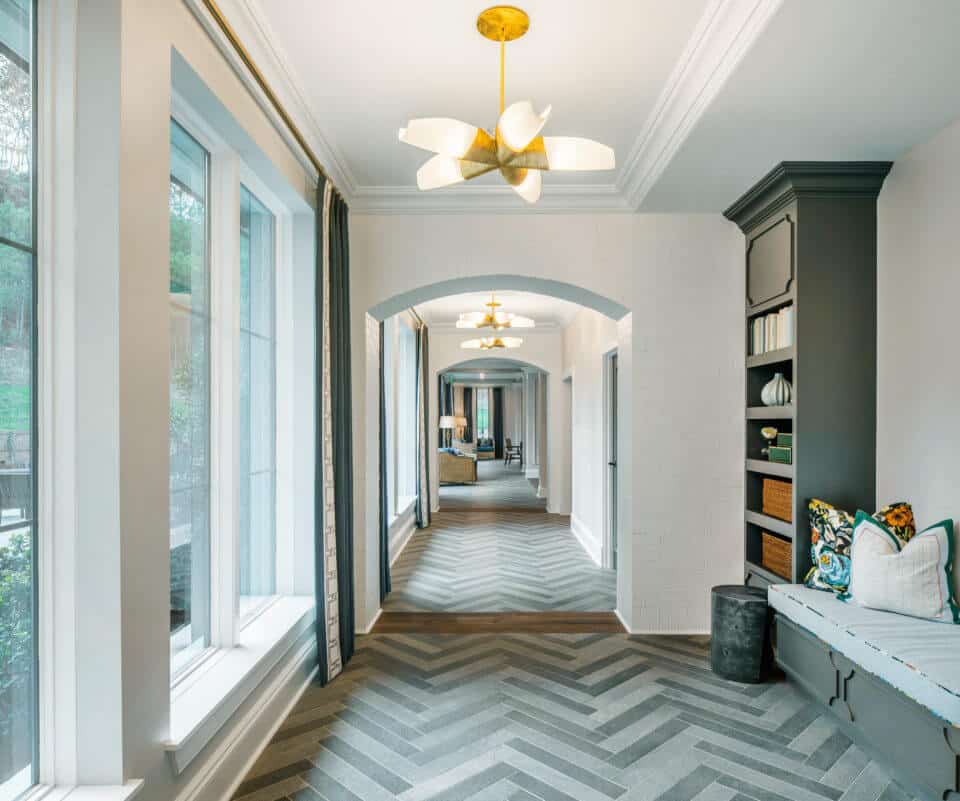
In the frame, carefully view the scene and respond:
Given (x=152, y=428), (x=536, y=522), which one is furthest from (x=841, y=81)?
(x=536, y=522)

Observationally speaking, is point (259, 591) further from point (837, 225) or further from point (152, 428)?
point (837, 225)

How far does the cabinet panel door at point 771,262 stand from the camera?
3758 mm

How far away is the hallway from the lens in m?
5.20

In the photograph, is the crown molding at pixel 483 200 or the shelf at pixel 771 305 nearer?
the shelf at pixel 771 305

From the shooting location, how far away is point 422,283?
4430 mm

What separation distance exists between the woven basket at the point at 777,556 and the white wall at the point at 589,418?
2443mm

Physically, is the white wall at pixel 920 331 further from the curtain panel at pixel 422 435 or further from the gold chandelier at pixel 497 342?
the curtain panel at pixel 422 435

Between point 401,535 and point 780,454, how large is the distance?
14.7 feet

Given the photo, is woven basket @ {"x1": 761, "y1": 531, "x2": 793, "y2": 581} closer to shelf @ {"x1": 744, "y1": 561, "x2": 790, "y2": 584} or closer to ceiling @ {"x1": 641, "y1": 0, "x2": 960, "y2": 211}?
shelf @ {"x1": 744, "y1": 561, "x2": 790, "y2": 584}

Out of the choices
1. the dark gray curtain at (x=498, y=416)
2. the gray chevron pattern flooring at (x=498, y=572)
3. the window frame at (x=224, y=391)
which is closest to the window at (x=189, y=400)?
the window frame at (x=224, y=391)

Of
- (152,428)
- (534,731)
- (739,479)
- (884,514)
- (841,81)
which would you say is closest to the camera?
(152,428)

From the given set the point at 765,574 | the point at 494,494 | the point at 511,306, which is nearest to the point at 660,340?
the point at 765,574

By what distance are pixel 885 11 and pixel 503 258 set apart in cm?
255

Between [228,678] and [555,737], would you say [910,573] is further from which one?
[228,678]
